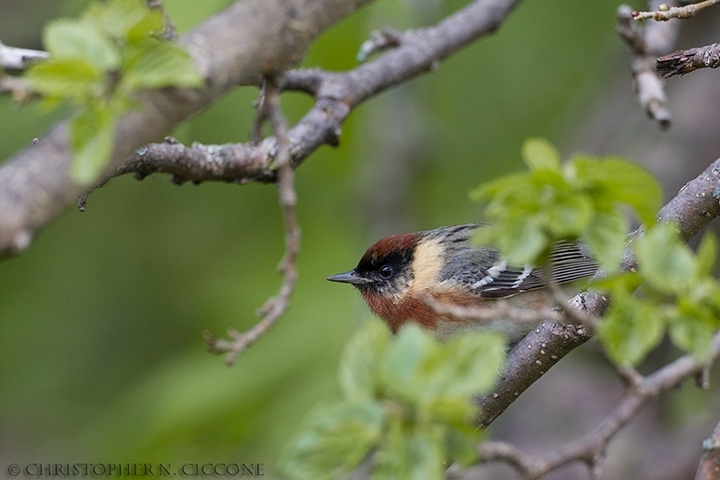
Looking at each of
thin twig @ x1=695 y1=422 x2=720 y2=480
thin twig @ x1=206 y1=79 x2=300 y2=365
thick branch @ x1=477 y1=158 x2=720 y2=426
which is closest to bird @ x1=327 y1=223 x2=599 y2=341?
thick branch @ x1=477 y1=158 x2=720 y2=426

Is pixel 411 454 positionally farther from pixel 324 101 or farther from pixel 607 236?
pixel 324 101

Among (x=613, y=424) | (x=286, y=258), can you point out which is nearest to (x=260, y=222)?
(x=286, y=258)

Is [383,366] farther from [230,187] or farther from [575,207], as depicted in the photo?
[230,187]

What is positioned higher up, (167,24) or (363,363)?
(167,24)

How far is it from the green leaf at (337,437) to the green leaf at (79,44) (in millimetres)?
930

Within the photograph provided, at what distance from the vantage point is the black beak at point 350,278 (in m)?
5.72

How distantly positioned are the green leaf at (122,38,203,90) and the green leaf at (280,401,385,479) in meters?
0.83

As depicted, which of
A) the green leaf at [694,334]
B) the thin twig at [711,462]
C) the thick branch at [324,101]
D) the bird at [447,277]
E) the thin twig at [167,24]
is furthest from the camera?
the bird at [447,277]

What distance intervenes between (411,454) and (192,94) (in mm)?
1131

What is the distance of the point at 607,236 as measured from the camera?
2043 mm

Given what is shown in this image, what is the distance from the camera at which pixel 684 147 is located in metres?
7.18

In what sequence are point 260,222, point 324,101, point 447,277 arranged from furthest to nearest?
point 260,222
point 447,277
point 324,101

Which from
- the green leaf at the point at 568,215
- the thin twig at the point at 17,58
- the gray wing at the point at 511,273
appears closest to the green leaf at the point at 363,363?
the green leaf at the point at 568,215

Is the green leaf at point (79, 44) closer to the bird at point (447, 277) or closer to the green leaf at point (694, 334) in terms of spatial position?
the green leaf at point (694, 334)
